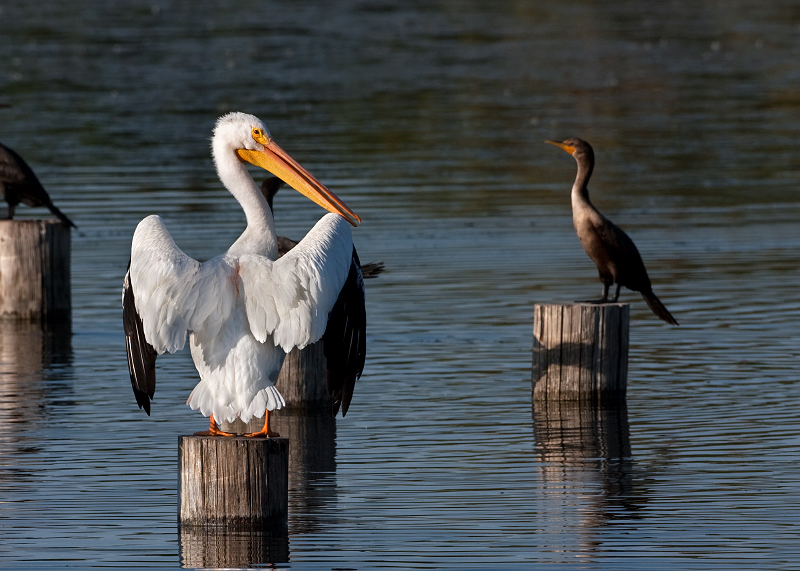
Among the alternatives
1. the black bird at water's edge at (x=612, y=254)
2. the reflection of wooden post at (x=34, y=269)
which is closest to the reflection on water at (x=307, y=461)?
the black bird at water's edge at (x=612, y=254)

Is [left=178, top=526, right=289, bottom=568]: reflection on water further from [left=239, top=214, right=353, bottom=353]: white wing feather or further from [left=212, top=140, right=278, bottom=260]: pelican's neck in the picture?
[left=212, top=140, right=278, bottom=260]: pelican's neck

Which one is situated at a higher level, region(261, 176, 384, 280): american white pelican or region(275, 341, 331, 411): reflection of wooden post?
region(261, 176, 384, 280): american white pelican

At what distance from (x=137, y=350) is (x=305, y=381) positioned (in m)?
2.38

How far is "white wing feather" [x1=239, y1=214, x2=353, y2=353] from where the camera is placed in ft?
18.5

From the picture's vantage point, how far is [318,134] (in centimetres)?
2050

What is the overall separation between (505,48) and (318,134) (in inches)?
449

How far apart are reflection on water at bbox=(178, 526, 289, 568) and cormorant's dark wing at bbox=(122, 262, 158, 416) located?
584 millimetres

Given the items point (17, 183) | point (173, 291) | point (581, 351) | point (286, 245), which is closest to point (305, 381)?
point (286, 245)

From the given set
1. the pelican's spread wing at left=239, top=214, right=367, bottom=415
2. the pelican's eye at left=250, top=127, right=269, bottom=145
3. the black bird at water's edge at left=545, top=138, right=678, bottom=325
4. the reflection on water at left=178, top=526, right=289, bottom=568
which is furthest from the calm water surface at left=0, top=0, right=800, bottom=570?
the pelican's eye at left=250, top=127, right=269, bottom=145

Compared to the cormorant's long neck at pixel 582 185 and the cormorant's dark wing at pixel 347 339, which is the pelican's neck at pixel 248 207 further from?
the cormorant's long neck at pixel 582 185

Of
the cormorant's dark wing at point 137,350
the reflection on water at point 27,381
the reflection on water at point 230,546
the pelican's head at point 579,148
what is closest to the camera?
the reflection on water at point 230,546

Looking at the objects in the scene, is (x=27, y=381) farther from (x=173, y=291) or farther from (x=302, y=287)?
(x=302, y=287)

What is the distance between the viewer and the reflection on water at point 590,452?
6258 millimetres

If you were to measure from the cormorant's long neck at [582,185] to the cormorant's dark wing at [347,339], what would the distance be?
312 cm
